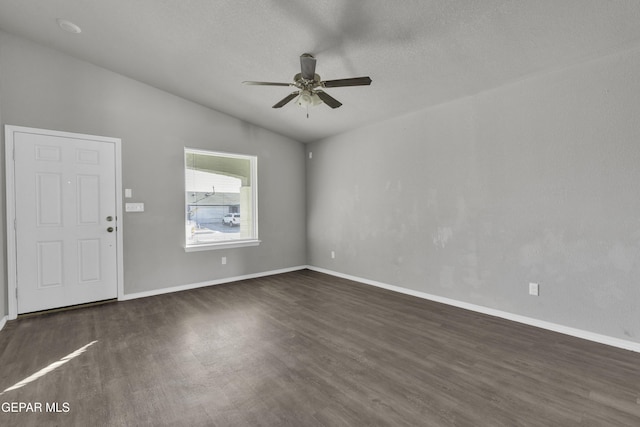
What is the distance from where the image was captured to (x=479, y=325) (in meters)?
3.19

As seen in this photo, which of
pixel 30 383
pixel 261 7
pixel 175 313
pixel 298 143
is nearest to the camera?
pixel 30 383

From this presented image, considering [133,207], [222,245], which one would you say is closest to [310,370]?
[222,245]

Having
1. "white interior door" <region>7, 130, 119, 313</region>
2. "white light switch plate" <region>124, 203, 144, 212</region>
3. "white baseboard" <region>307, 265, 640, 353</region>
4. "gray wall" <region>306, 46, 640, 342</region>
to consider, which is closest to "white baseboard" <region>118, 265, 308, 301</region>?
"white interior door" <region>7, 130, 119, 313</region>

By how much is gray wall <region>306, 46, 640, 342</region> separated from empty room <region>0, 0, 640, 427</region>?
0.02 metres

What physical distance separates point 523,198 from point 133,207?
4985mm

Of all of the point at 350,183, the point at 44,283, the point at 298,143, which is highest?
the point at 298,143

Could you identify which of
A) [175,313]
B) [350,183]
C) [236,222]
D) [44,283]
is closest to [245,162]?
[236,222]

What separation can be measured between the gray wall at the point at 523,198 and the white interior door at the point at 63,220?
381 centimetres

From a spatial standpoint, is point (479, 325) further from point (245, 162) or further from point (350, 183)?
point (245, 162)

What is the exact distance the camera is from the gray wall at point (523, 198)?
2.69 meters

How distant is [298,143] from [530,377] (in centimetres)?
514

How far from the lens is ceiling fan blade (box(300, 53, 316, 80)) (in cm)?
255

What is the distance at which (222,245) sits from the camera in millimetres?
5043
